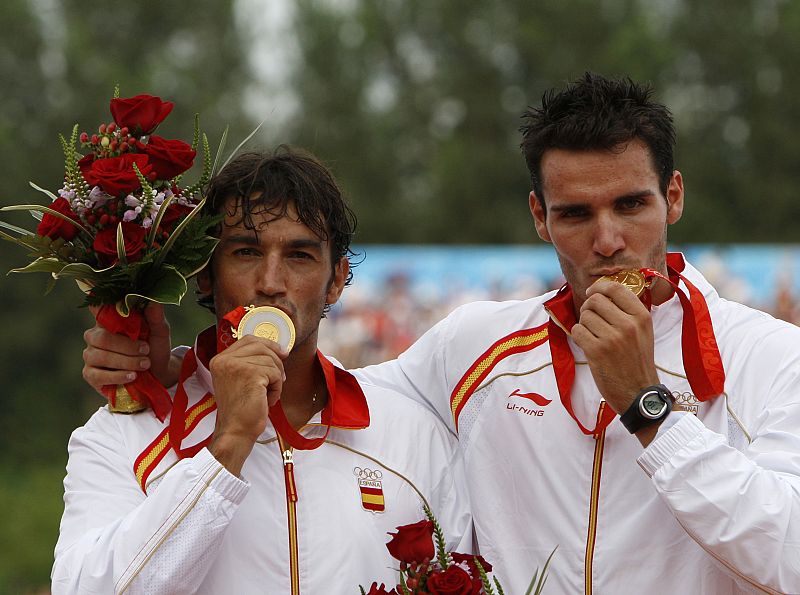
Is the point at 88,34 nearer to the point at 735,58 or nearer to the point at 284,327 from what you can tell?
the point at 735,58

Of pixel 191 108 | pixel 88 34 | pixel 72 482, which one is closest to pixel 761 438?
pixel 72 482

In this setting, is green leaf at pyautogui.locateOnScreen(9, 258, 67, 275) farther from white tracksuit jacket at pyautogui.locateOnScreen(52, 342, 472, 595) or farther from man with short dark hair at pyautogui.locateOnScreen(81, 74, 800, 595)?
white tracksuit jacket at pyautogui.locateOnScreen(52, 342, 472, 595)

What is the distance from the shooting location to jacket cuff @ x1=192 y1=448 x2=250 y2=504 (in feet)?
13.0

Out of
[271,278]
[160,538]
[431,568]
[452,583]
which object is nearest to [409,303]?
[271,278]

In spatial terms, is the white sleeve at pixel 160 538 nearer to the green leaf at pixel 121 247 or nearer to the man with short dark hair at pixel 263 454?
the man with short dark hair at pixel 263 454

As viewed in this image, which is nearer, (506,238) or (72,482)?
(72,482)

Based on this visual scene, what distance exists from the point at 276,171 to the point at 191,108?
2411 cm

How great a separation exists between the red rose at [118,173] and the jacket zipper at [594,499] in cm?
201

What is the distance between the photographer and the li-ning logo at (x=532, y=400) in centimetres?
477

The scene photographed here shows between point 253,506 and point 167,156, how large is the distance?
1371 mm

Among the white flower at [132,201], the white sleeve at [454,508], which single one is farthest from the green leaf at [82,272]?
the white sleeve at [454,508]

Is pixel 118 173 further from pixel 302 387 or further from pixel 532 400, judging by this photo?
pixel 532 400

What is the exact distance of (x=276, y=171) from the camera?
4.84 meters

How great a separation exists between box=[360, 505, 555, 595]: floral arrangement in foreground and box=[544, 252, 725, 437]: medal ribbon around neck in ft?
3.31
